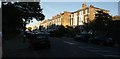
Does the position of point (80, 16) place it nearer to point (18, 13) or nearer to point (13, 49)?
point (18, 13)

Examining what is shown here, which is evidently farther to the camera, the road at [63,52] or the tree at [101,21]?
the tree at [101,21]

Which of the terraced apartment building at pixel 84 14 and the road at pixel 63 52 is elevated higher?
the terraced apartment building at pixel 84 14

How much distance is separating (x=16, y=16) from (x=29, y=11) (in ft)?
24.4

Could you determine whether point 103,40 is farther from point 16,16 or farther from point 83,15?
point 83,15

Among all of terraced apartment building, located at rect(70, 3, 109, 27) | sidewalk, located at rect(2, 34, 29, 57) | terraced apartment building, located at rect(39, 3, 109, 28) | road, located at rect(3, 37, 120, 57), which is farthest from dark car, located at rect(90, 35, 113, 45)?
terraced apartment building, located at rect(70, 3, 109, 27)

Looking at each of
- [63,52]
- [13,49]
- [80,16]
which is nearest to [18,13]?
[13,49]

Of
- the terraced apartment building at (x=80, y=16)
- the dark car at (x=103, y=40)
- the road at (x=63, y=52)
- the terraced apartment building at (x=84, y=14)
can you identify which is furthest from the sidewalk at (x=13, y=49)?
the terraced apartment building at (x=84, y=14)

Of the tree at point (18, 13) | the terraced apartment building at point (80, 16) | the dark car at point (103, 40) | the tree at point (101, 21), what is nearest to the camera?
the dark car at point (103, 40)

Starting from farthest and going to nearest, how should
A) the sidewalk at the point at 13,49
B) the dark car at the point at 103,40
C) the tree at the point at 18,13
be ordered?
the tree at the point at 18,13, the dark car at the point at 103,40, the sidewalk at the point at 13,49

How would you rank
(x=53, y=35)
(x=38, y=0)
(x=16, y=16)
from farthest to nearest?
1. (x=53, y=35)
2. (x=38, y=0)
3. (x=16, y=16)

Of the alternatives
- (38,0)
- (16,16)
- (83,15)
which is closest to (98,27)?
(38,0)

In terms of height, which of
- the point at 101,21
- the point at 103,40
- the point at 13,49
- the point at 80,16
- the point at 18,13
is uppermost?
the point at 80,16

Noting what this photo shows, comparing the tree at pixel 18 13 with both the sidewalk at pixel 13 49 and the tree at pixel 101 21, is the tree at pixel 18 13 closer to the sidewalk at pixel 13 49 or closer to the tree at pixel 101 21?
the sidewalk at pixel 13 49

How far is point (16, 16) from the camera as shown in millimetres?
43062
